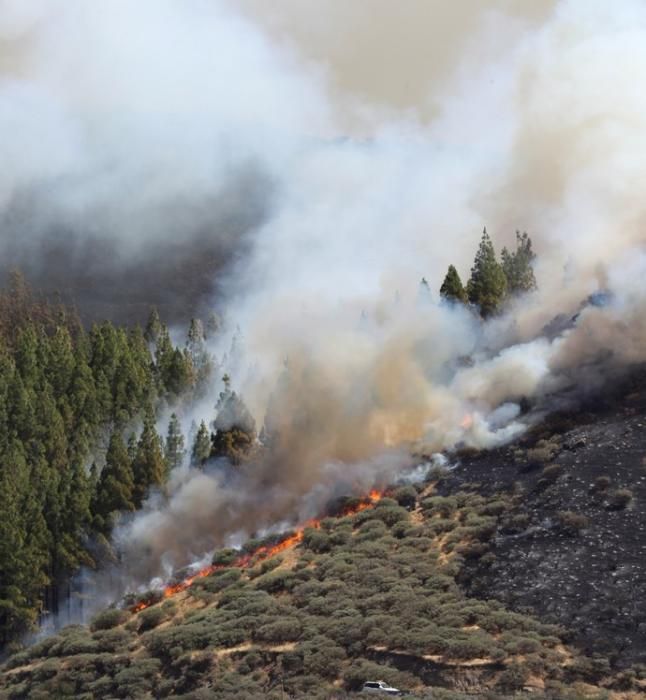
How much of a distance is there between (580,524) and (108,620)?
31.0 meters

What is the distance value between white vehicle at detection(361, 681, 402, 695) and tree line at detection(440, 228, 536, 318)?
59.7 metres

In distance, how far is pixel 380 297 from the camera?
528 ft

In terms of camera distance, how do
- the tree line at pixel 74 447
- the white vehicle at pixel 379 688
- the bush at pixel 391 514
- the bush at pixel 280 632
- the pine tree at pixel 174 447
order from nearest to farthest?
1. the white vehicle at pixel 379 688
2. the bush at pixel 280 632
3. the bush at pixel 391 514
4. the tree line at pixel 74 447
5. the pine tree at pixel 174 447

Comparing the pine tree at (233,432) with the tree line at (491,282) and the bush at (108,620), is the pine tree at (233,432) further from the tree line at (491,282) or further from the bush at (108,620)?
the bush at (108,620)

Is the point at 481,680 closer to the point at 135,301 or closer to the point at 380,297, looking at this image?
the point at 380,297

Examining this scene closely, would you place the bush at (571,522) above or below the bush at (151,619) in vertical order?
below

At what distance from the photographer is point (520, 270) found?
112m

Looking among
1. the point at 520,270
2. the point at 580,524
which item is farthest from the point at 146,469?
the point at 520,270

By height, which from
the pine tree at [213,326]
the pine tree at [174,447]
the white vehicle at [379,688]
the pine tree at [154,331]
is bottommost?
the white vehicle at [379,688]

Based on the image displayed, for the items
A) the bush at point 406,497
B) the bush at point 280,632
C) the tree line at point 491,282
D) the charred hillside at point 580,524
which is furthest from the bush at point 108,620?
the tree line at point 491,282

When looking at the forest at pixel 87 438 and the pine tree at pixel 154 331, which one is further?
the pine tree at pixel 154 331

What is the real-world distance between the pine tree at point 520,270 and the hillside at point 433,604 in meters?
33.4

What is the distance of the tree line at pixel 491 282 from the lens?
351 ft

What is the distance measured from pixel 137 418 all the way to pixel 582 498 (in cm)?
5581
